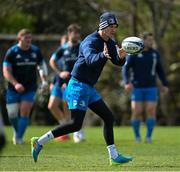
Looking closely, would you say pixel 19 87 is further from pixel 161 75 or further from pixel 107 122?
pixel 107 122

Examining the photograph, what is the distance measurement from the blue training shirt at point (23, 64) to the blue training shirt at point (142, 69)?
2.19 metres

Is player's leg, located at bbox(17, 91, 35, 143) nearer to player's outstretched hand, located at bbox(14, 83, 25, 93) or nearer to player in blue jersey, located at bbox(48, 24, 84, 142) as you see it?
player's outstretched hand, located at bbox(14, 83, 25, 93)

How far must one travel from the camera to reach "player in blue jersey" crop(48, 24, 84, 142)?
17.5 m

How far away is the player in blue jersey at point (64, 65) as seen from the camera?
1753cm

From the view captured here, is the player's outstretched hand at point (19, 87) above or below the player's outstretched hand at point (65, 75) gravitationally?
below

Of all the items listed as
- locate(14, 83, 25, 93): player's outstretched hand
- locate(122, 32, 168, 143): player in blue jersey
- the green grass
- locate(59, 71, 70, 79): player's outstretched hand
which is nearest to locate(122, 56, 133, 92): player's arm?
locate(122, 32, 168, 143): player in blue jersey

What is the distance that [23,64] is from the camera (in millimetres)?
16812

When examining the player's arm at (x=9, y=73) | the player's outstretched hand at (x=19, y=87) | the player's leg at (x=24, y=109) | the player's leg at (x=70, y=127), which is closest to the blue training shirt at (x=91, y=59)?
the player's leg at (x=70, y=127)

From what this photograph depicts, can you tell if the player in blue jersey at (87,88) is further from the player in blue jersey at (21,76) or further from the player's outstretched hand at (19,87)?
the player in blue jersey at (21,76)

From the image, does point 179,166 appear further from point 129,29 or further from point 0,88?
point 129,29

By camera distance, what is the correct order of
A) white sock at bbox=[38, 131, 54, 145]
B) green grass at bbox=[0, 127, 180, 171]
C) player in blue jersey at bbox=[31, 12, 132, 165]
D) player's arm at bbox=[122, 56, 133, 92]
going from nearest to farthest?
green grass at bbox=[0, 127, 180, 171], player in blue jersey at bbox=[31, 12, 132, 165], white sock at bbox=[38, 131, 54, 145], player's arm at bbox=[122, 56, 133, 92]

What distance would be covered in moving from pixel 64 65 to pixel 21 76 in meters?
1.33

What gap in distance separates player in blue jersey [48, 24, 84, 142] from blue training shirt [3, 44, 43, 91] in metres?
0.78

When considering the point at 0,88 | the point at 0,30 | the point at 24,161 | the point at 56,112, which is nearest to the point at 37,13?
the point at 0,30
